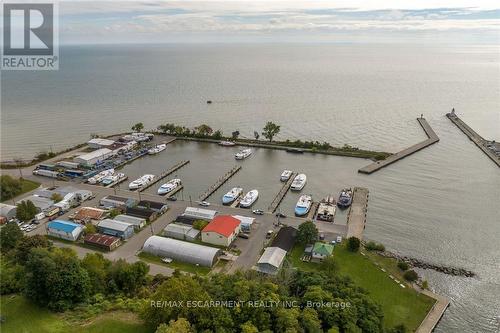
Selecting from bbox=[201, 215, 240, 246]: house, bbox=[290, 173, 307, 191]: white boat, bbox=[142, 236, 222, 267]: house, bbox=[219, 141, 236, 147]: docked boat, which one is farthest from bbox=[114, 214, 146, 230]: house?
bbox=[219, 141, 236, 147]: docked boat

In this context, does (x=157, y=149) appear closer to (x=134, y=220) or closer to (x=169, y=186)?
(x=169, y=186)

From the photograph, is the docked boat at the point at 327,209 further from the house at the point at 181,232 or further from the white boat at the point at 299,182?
the house at the point at 181,232

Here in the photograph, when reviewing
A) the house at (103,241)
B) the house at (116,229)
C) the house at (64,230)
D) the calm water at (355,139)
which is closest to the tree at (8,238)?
the house at (64,230)

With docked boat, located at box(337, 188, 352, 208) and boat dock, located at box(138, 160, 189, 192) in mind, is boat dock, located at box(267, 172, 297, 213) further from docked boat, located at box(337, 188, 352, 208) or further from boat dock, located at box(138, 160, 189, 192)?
boat dock, located at box(138, 160, 189, 192)

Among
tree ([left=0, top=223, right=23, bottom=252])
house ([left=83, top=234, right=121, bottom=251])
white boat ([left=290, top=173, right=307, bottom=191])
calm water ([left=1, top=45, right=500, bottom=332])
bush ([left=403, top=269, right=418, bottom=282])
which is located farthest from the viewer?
white boat ([left=290, top=173, right=307, bottom=191])

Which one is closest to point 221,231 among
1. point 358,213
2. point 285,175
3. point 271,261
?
point 271,261
